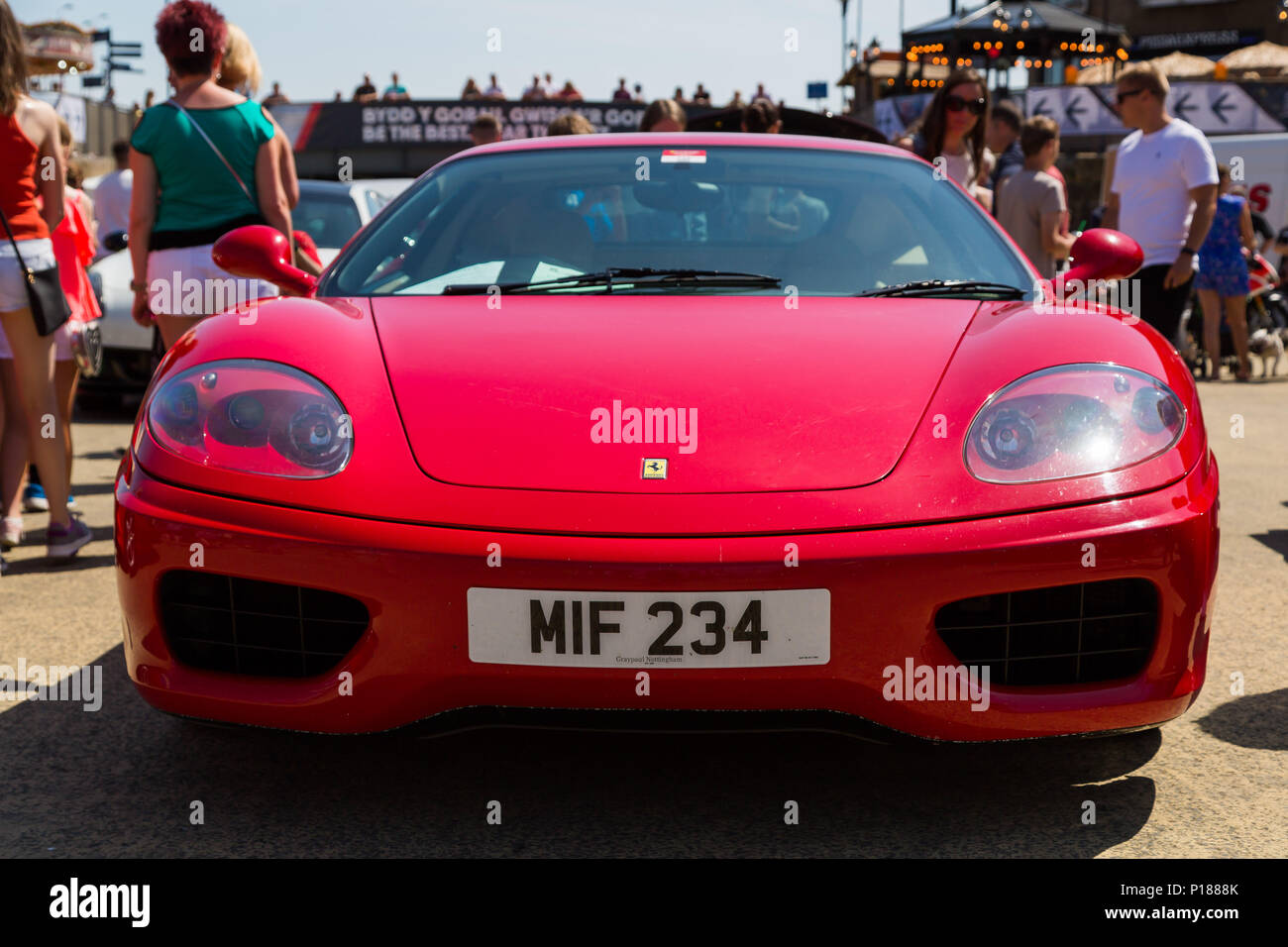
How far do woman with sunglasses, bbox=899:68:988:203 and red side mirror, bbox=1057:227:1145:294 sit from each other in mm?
3183

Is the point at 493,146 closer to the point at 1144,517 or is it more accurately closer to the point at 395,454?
the point at 395,454

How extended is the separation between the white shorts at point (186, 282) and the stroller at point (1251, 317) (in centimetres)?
849

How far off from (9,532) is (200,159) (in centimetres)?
135

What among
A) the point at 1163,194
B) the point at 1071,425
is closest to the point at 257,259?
the point at 1071,425

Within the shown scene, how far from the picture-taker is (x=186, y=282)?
4.55 m

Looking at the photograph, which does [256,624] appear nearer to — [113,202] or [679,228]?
[679,228]

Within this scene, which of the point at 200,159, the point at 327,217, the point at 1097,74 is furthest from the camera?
the point at 1097,74

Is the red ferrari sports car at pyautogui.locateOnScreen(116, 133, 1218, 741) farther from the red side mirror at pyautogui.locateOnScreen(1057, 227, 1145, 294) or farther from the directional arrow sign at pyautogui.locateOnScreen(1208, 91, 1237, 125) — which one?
the directional arrow sign at pyautogui.locateOnScreen(1208, 91, 1237, 125)

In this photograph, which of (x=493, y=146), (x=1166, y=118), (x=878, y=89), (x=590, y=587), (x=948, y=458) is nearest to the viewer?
(x=590, y=587)

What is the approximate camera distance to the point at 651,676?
6.61ft

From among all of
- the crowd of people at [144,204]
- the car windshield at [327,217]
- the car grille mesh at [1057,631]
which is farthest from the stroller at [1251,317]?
the car grille mesh at [1057,631]

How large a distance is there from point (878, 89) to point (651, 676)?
43323 mm
